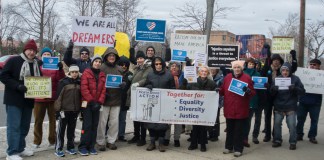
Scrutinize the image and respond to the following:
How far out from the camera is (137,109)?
24.9 ft

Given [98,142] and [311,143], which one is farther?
[311,143]

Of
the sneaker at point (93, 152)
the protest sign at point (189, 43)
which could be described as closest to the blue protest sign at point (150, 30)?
the protest sign at point (189, 43)

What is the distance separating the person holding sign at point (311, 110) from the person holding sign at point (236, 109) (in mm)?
2247

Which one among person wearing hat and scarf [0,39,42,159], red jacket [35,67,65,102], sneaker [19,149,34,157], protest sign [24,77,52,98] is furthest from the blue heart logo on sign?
sneaker [19,149,34,157]

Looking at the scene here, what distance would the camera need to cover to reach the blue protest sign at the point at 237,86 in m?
7.22

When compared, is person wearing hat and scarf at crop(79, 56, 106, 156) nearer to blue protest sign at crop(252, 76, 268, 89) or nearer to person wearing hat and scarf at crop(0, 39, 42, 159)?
person wearing hat and scarf at crop(0, 39, 42, 159)

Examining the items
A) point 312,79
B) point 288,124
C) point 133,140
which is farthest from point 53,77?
point 312,79

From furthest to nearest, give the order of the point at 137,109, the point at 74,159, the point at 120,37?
1. the point at 120,37
2. the point at 137,109
3. the point at 74,159

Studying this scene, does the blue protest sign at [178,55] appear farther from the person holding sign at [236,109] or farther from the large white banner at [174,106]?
the person holding sign at [236,109]

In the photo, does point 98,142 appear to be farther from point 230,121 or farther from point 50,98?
point 230,121

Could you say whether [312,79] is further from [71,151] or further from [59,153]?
[59,153]

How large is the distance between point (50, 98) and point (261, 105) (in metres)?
4.61

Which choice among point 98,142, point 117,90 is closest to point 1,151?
point 98,142

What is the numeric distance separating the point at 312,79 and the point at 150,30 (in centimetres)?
419
